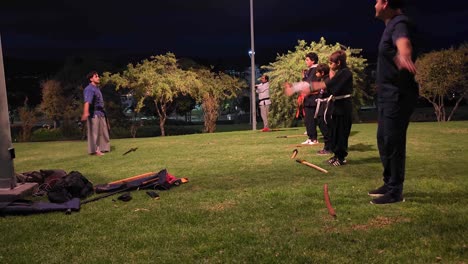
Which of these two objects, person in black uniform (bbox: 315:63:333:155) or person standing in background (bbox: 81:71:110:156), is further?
person standing in background (bbox: 81:71:110:156)

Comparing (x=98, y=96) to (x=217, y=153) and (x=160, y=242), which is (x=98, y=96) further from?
(x=160, y=242)

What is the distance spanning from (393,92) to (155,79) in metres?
19.0

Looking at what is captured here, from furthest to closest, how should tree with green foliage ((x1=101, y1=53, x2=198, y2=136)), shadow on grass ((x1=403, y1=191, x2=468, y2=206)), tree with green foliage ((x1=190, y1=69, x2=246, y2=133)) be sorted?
tree with green foliage ((x1=190, y1=69, x2=246, y2=133)) < tree with green foliage ((x1=101, y1=53, x2=198, y2=136)) < shadow on grass ((x1=403, y1=191, x2=468, y2=206))

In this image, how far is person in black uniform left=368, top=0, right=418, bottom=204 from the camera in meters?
4.32

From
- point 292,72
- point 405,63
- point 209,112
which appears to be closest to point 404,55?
point 405,63

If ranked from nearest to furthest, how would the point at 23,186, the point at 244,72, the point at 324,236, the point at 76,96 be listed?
the point at 324,236
the point at 23,186
the point at 76,96
the point at 244,72

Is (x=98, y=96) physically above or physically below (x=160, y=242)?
above

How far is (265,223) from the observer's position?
4090 millimetres

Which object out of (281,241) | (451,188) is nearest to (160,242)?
(281,241)

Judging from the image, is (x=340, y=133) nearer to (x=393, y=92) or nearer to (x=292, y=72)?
(x=393, y=92)

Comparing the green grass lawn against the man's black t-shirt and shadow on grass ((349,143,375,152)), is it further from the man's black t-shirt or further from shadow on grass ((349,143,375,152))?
shadow on grass ((349,143,375,152))

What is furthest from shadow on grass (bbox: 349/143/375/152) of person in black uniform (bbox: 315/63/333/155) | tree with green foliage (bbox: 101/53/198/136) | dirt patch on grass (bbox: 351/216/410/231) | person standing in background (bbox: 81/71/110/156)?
tree with green foliage (bbox: 101/53/198/136)

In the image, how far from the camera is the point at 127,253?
347 centimetres

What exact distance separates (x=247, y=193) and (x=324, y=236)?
1798 mm
